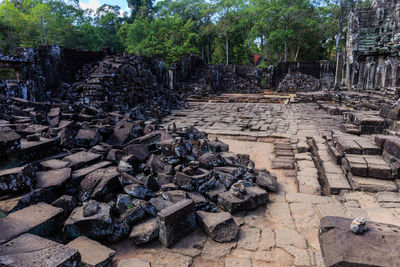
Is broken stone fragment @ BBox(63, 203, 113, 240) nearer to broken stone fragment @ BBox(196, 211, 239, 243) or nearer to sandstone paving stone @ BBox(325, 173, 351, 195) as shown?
broken stone fragment @ BBox(196, 211, 239, 243)

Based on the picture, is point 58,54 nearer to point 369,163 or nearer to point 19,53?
point 19,53

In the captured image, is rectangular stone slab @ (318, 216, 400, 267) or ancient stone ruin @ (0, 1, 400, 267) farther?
ancient stone ruin @ (0, 1, 400, 267)

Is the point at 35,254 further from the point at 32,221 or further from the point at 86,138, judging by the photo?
the point at 86,138

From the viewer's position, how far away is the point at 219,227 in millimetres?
2840

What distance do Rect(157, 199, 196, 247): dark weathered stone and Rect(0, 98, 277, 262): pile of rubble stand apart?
0.03 ft

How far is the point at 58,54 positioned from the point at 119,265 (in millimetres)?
10651

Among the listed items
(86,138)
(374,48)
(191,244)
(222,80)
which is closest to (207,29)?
(222,80)

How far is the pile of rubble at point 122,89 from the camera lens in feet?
30.8

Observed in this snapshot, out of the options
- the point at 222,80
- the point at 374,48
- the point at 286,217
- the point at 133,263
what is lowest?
the point at 286,217

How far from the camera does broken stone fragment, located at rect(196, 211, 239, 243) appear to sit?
110 inches

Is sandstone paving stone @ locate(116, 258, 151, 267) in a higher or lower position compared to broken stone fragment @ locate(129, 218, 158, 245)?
lower

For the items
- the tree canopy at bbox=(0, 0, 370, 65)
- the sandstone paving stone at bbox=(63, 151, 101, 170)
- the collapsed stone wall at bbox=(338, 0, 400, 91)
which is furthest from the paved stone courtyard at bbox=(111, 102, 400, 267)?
the tree canopy at bbox=(0, 0, 370, 65)

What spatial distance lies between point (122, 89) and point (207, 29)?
25066mm

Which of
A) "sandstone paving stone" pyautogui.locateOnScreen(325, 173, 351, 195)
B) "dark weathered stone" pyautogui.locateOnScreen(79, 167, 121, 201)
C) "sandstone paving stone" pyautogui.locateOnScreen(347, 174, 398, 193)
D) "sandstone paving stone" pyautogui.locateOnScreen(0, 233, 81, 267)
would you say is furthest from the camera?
"sandstone paving stone" pyautogui.locateOnScreen(325, 173, 351, 195)
